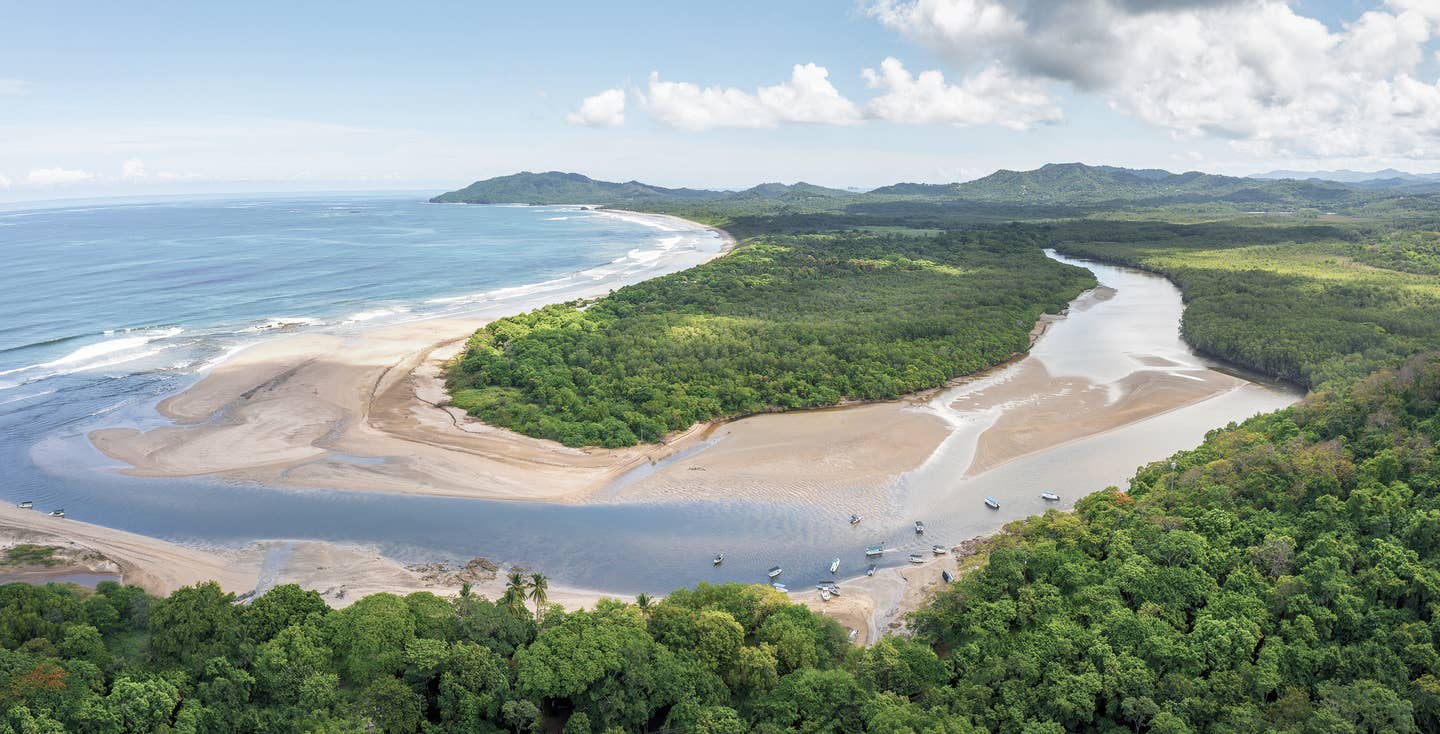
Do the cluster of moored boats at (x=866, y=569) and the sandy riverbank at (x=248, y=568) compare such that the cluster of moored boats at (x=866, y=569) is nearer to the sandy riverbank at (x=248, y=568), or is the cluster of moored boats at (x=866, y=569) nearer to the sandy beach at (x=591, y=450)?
the sandy beach at (x=591, y=450)

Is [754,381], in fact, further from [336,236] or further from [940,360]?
[336,236]

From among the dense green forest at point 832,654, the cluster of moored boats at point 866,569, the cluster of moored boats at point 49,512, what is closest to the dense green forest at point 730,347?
the cluster of moored boats at point 866,569

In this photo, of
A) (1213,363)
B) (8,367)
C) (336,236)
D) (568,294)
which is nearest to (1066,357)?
(1213,363)

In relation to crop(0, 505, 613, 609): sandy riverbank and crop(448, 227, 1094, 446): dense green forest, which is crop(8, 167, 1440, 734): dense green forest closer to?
crop(0, 505, 613, 609): sandy riverbank

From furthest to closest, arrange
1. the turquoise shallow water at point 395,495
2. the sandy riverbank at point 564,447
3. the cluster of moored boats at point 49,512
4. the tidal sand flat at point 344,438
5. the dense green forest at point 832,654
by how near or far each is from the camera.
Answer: the tidal sand flat at point 344,438
the sandy riverbank at point 564,447
the cluster of moored boats at point 49,512
the turquoise shallow water at point 395,495
the dense green forest at point 832,654

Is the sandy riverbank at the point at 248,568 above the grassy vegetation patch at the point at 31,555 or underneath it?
underneath

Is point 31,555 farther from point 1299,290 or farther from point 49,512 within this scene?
point 1299,290
